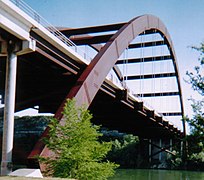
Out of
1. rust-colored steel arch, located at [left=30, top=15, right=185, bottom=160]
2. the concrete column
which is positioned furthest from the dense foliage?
the concrete column

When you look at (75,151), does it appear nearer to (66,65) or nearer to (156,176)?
(66,65)

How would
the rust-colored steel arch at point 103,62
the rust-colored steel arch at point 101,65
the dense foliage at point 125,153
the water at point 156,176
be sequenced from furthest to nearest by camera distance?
the dense foliage at point 125,153 < the water at point 156,176 < the rust-colored steel arch at point 103,62 < the rust-colored steel arch at point 101,65

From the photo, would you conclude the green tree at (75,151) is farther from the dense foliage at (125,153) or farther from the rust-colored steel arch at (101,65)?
the dense foliage at (125,153)

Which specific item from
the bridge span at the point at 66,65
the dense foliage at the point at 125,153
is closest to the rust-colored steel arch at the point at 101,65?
the bridge span at the point at 66,65

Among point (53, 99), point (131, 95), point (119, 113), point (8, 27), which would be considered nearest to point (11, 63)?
point (8, 27)

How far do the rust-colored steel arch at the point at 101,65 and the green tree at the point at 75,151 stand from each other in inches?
31.0

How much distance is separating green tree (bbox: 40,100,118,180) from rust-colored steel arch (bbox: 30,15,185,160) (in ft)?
2.58

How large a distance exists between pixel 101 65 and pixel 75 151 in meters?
8.80

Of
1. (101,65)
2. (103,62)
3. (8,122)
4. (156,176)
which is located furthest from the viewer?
(156,176)

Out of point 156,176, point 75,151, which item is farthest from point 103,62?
point 156,176

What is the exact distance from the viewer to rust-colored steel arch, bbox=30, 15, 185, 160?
18.6m

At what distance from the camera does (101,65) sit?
2164cm

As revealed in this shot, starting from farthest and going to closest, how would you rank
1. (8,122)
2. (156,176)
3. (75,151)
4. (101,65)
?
(156,176) → (101,65) → (8,122) → (75,151)

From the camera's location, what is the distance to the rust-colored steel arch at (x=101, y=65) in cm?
1859
